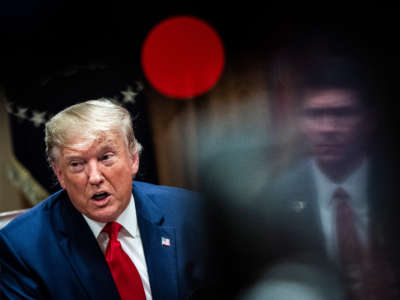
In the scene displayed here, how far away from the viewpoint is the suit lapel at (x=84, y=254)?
94cm

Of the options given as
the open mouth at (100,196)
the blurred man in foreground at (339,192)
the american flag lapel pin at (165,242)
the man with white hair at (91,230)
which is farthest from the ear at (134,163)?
the blurred man in foreground at (339,192)

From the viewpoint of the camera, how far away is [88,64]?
106 centimetres

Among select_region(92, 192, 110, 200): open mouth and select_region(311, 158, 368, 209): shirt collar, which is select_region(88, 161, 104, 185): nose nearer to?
select_region(92, 192, 110, 200): open mouth

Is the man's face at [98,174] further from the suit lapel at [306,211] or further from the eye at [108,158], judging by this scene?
the suit lapel at [306,211]

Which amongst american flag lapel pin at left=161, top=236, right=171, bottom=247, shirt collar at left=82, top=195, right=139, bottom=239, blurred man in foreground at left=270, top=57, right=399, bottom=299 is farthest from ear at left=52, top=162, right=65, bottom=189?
blurred man in foreground at left=270, top=57, right=399, bottom=299

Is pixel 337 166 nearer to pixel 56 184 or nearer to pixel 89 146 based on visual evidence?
pixel 89 146

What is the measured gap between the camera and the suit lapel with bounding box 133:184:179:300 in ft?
3.33

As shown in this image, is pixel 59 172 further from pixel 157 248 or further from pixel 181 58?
pixel 181 58

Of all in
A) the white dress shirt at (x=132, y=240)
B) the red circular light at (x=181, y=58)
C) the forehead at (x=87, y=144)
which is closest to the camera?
the forehead at (x=87, y=144)

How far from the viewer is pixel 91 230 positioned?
3.16 ft

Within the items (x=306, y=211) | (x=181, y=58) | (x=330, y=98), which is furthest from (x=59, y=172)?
(x=330, y=98)

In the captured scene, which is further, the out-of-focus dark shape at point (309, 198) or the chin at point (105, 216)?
the out-of-focus dark shape at point (309, 198)

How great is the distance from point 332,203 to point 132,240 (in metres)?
0.67

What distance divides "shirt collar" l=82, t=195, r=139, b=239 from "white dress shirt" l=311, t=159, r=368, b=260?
0.61 meters
